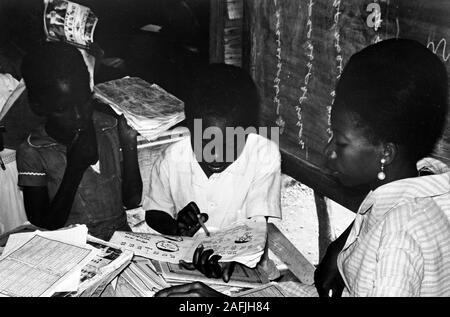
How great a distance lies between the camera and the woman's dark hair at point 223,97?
1.52 meters

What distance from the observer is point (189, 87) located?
6.03 ft

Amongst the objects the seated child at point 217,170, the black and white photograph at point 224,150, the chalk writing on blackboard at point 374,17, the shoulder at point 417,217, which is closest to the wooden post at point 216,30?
the black and white photograph at point 224,150

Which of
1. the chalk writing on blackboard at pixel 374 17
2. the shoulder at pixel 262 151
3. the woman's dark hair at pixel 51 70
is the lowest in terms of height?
the shoulder at pixel 262 151

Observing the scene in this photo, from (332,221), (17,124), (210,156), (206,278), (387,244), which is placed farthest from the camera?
(332,221)

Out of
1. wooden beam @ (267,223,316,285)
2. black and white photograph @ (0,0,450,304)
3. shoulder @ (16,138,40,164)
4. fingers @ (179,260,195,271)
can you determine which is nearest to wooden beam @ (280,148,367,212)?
black and white photograph @ (0,0,450,304)

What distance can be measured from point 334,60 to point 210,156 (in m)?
0.52

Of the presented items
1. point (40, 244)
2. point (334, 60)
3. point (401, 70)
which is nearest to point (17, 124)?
point (40, 244)

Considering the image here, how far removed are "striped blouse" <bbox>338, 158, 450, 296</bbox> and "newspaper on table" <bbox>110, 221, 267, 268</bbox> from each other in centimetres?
25

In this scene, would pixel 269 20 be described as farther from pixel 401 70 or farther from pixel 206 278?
pixel 206 278

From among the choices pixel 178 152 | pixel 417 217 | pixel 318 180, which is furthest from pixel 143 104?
pixel 417 217

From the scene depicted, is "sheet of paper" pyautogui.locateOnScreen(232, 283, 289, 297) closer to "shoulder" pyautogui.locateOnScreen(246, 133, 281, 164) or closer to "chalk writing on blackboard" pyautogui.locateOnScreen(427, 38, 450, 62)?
"shoulder" pyautogui.locateOnScreen(246, 133, 281, 164)

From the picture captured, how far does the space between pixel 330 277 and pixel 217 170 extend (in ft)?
1.58

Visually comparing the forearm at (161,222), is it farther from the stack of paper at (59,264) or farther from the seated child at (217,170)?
the stack of paper at (59,264)

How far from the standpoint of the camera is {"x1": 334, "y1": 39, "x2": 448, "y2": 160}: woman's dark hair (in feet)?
3.69
